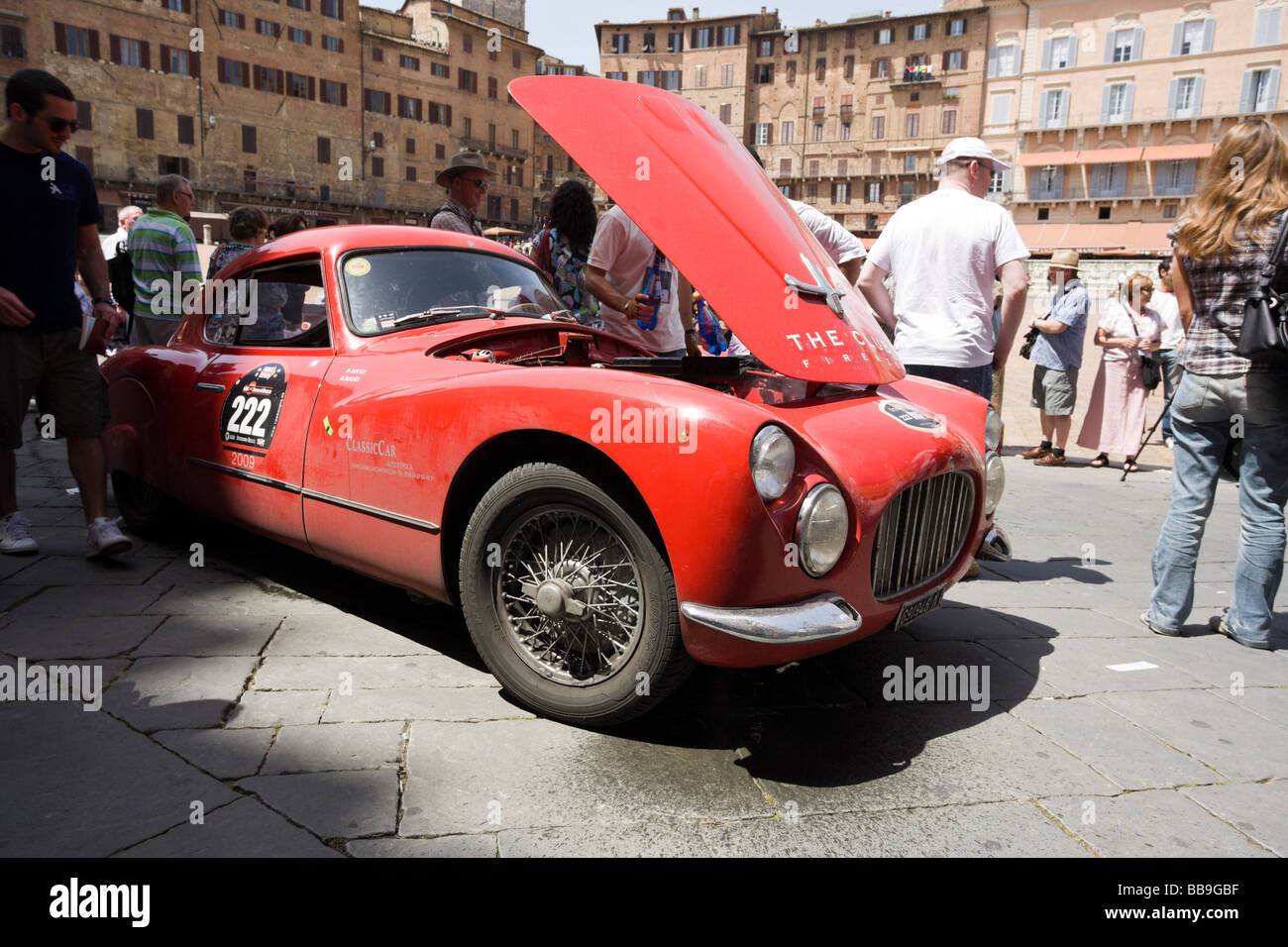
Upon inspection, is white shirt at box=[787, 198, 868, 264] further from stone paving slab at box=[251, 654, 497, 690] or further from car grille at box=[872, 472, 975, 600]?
stone paving slab at box=[251, 654, 497, 690]

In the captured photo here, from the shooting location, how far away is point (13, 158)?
3711mm

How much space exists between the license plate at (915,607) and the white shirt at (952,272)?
150 cm

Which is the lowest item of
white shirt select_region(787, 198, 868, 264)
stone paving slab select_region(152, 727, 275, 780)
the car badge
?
stone paving slab select_region(152, 727, 275, 780)

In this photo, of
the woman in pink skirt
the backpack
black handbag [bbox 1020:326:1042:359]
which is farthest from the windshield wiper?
the woman in pink skirt

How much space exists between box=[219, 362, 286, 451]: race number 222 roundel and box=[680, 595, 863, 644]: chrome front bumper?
6.69ft

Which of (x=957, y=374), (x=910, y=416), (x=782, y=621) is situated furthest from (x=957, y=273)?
(x=782, y=621)

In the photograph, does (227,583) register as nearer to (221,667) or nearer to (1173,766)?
(221,667)

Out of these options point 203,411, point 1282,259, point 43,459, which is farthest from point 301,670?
point 43,459

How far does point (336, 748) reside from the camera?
94.5 inches

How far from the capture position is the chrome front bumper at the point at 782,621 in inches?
84.2

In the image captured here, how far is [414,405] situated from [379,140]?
5928 centimetres

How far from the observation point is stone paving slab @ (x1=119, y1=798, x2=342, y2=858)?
1.91 m

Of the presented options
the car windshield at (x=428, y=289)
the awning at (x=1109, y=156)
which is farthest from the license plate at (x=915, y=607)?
the awning at (x=1109, y=156)

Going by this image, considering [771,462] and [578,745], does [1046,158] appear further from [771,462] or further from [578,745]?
[578,745]
